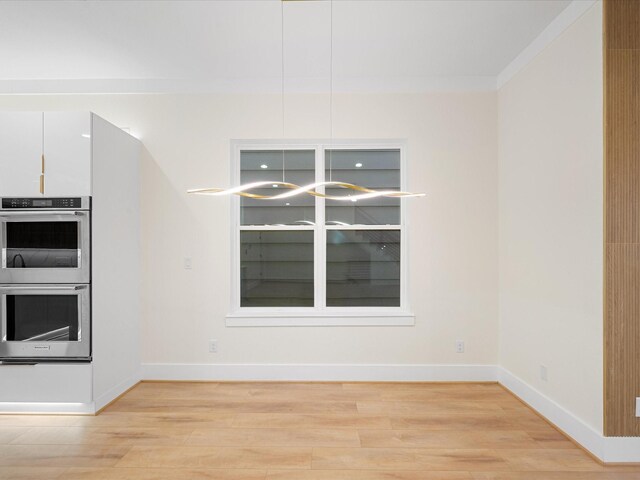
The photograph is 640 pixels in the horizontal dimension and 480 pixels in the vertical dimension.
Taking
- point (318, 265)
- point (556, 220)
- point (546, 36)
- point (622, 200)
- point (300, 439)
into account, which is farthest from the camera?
point (318, 265)

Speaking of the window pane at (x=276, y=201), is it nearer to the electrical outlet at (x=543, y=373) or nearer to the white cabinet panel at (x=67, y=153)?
the white cabinet panel at (x=67, y=153)

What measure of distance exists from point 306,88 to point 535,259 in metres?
2.61

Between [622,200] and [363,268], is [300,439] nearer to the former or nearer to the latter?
[363,268]

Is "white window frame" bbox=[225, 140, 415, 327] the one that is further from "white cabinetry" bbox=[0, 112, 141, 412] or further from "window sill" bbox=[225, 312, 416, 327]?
"white cabinetry" bbox=[0, 112, 141, 412]

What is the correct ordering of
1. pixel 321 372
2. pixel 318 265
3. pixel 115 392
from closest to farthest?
pixel 115 392 → pixel 321 372 → pixel 318 265

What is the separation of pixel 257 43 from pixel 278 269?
2.10 meters

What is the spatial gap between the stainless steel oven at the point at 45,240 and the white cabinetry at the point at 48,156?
0.32ft

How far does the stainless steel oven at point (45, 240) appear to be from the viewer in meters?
3.23

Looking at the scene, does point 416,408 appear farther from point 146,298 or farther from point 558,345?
point 146,298

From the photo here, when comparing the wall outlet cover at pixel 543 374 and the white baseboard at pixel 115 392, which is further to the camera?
the white baseboard at pixel 115 392

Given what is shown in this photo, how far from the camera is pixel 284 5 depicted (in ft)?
9.21

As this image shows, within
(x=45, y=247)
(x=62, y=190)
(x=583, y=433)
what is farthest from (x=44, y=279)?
(x=583, y=433)

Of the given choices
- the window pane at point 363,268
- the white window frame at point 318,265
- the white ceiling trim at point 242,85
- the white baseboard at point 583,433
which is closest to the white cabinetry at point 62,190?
the white ceiling trim at point 242,85

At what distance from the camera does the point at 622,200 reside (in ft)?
8.21
